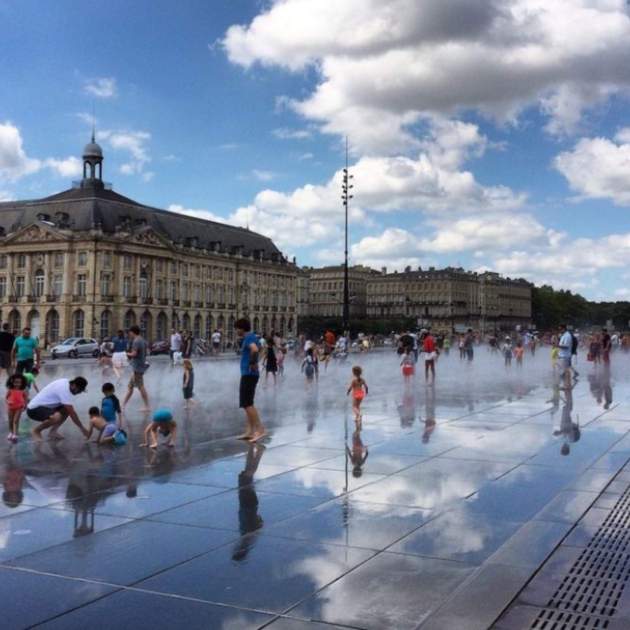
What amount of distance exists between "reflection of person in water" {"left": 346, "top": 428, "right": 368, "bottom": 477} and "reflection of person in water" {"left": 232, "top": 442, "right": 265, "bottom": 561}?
1083 millimetres

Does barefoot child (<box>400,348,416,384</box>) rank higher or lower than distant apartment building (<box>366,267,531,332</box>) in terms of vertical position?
lower

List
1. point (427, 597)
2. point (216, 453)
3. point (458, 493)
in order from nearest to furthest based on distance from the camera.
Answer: point (427, 597), point (458, 493), point (216, 453)

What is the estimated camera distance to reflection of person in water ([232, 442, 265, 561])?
5699mm

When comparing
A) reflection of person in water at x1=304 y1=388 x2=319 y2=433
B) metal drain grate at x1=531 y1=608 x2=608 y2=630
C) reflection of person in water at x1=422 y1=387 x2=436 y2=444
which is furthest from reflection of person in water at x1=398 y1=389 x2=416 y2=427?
metal drain grate at x1=531 y1=608 x2=608 y2=630

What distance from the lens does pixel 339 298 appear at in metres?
185

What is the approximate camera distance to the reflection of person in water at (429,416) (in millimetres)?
11375

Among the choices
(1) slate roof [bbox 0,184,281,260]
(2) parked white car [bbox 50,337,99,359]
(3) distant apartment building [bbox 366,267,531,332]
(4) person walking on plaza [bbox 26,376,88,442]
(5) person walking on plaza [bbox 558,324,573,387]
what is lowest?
(2) parked white car [bbox 50,337,99,359]

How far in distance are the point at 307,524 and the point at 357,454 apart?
348 cm

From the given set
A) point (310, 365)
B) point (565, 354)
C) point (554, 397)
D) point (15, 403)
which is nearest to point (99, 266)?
point (310, 365)

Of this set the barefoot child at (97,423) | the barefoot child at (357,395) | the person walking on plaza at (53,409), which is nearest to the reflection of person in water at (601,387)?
the barefoot child at (357,395)

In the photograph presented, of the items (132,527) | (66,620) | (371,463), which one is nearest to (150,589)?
(66,620)

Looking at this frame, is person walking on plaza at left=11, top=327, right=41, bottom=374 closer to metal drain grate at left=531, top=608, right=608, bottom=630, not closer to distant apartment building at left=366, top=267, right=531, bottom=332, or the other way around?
metal drain grate at left=531, top=608, right=608, bottom=630

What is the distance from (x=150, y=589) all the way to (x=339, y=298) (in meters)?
180

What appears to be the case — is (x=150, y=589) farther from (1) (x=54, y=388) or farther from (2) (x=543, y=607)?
(1) (x=54, y=388)
